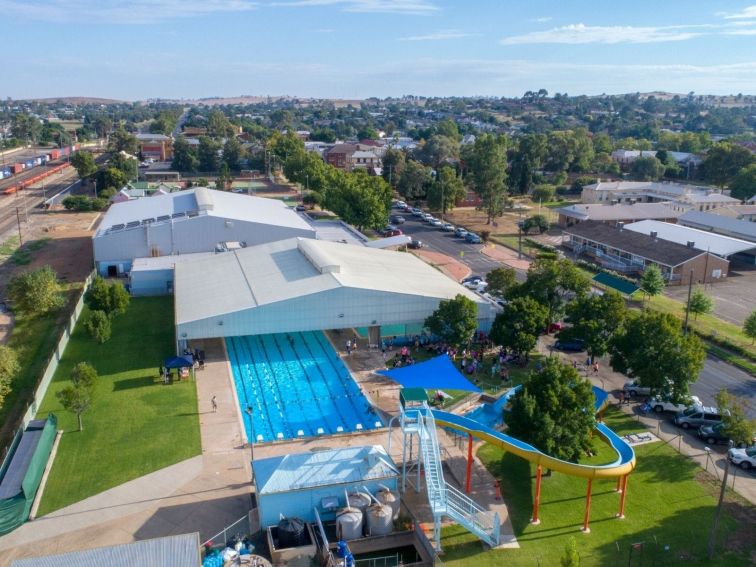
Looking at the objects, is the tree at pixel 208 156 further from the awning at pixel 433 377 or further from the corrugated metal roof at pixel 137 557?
the corrugated metal roof at pixel 137 557

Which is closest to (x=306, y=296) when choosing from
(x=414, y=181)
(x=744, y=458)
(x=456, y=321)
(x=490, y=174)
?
(x=456, y=321)

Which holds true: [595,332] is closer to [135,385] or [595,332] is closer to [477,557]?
[477,557]

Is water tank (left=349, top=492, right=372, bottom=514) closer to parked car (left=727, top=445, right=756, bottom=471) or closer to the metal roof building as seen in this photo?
parked car (left=727, top=445, right=756, bottom=471)

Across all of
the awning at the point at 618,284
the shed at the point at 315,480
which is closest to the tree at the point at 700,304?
the awning at the point at 618,284

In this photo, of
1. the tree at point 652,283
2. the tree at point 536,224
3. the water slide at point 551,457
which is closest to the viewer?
the water slide at point 551,457

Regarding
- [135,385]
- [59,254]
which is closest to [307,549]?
[135,385]
